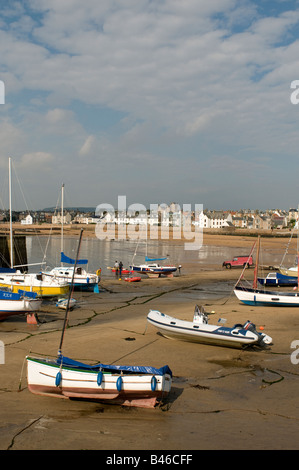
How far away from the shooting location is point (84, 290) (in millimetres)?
34969

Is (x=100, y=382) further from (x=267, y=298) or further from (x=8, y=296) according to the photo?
(x=267, y=298)

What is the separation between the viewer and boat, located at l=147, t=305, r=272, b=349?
1641cm

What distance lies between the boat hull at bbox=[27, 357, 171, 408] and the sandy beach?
Answer: 0.85 feet

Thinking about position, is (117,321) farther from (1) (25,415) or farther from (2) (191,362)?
(1) (25,415)

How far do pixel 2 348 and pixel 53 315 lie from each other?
296 inches

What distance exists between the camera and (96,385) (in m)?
11.7

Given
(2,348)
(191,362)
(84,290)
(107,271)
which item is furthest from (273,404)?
(107,271)

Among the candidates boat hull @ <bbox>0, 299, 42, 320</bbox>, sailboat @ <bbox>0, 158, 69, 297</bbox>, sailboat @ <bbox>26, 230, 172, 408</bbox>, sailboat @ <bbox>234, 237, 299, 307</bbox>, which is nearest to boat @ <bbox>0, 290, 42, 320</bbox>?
boat hull @ <bbox>0, 299, 42, 320</bbox>

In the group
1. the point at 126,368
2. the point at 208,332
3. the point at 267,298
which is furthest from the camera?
the point at 267,298

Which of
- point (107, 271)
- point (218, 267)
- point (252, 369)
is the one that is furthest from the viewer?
point (218, 267)

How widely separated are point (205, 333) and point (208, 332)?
0.15m

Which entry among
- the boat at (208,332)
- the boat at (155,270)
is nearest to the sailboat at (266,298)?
the boat at (208,332)

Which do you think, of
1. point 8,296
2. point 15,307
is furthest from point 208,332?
point 8,296

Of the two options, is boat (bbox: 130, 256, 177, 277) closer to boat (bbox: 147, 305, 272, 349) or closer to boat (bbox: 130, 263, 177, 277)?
boat (bbox: 130, 263, 177, 277)
